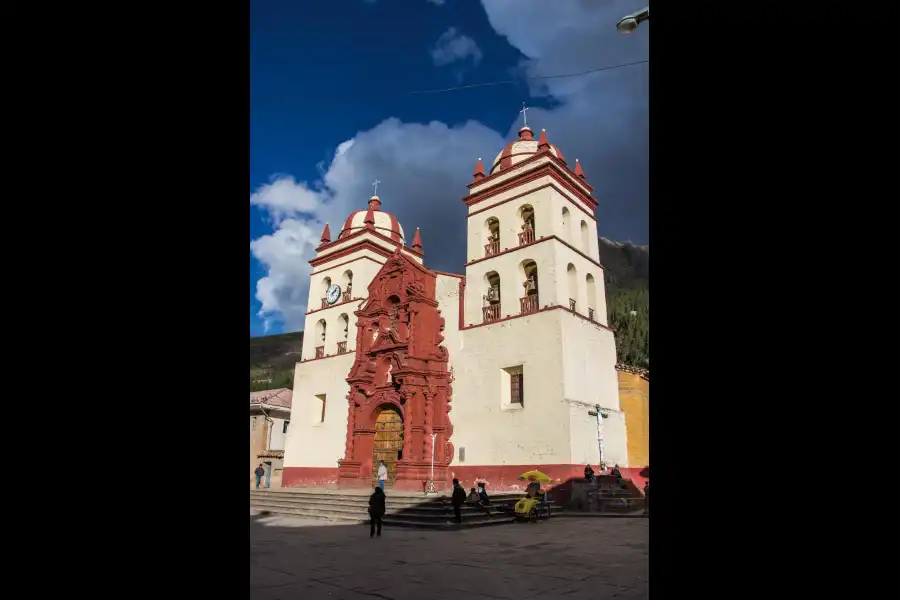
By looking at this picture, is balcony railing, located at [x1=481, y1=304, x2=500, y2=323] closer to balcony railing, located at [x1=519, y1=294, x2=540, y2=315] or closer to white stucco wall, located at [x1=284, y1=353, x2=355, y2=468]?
balcony railing, located at [x1=519, y1=294, x2=540, y2=315]

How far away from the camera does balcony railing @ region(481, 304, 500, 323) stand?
21.9 metres

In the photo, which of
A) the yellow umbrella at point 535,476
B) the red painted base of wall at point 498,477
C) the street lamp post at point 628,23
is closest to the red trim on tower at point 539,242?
the red painted base of wall at point 498,477

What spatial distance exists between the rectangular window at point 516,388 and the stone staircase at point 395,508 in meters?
3.31

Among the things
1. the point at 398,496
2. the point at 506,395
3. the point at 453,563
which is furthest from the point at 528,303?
the point at 453,563

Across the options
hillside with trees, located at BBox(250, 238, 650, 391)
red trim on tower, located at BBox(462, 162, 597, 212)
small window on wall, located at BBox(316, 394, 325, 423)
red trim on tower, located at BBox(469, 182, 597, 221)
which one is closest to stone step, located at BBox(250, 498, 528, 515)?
small window on wall, located at BBox(316, 394, 325, 423)

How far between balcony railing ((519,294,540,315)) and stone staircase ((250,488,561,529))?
646 centimetres

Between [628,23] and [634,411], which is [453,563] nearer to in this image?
[628,23]

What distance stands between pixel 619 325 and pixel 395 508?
1788 inches

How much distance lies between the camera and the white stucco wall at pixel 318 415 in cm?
2528

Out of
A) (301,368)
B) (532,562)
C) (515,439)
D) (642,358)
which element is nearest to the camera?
(532,562)
